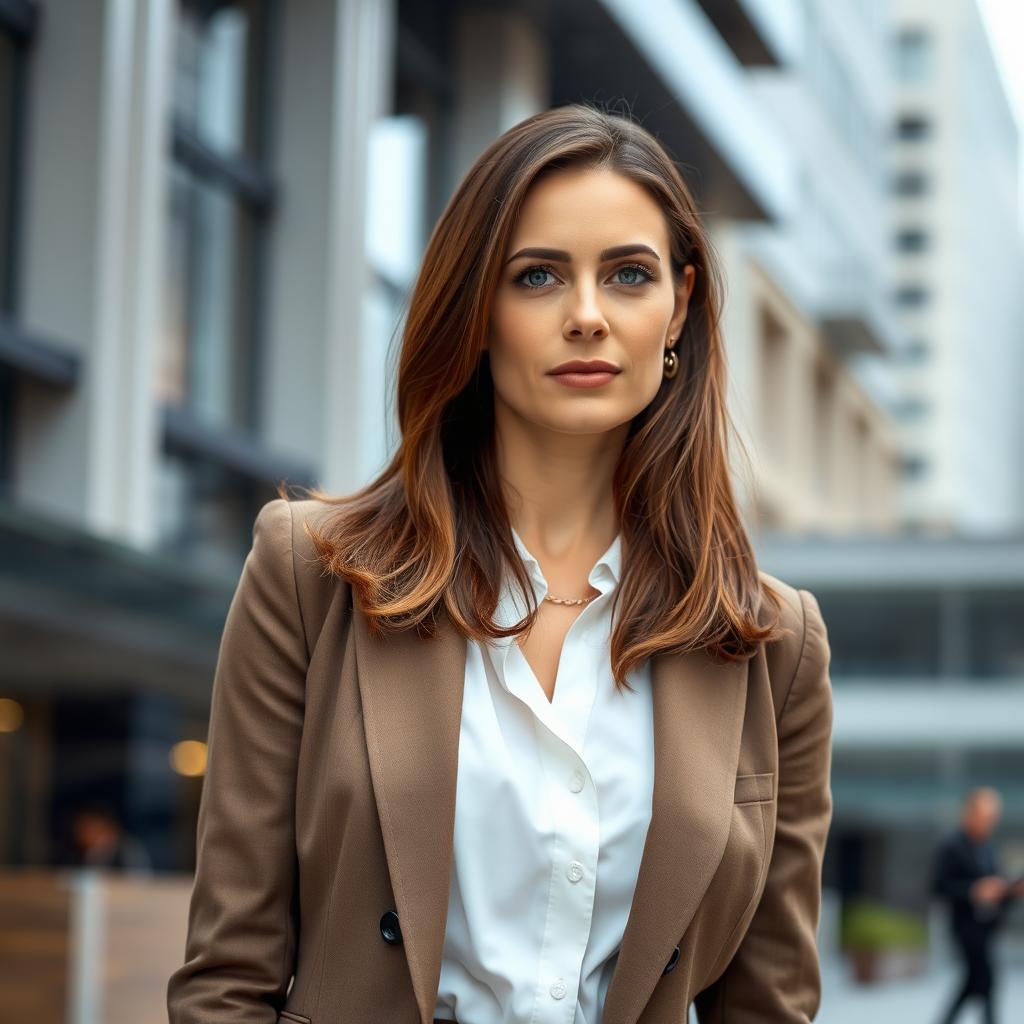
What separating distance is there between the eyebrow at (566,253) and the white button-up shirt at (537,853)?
0.50m

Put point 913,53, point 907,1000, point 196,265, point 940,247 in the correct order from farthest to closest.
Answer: point 940,247
point 913,53
point 907,1000
point 196,265

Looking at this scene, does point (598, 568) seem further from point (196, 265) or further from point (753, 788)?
point (196, 265)

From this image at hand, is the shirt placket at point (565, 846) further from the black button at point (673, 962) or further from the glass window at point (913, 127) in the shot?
the glass window at point (913, 127)

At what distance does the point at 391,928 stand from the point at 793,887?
580 mm

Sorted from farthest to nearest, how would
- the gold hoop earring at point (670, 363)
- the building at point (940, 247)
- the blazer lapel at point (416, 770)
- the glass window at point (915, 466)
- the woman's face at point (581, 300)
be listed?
the glass window at point (915, 466) < the building at point (940, 247) < the gold hoop earring at point (670, 363) < the woman's face at point (581, 300) < the blazer lapel at point (416, 770)

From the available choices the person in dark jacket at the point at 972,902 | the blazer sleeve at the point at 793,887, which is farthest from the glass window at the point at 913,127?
the blazer sleeve at the point at 793,887

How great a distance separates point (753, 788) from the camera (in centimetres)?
241

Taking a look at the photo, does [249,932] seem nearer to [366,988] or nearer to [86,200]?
[366,988]

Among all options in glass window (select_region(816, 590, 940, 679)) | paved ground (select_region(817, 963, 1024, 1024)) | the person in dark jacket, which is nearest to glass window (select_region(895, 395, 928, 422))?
glass window (select_region(816, 590, 940, 679))

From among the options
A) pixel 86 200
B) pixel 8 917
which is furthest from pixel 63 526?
pixel 86 200

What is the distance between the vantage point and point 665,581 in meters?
2.49

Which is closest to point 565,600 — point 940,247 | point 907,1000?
point 907,1000

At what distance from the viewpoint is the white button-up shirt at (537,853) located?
227cm

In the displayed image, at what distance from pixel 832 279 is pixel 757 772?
3846 cm
